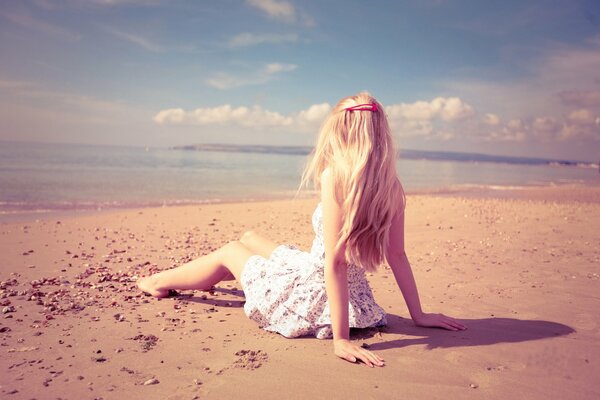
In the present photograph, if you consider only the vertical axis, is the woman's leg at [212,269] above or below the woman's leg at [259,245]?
Answer: below

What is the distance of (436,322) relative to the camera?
392cm

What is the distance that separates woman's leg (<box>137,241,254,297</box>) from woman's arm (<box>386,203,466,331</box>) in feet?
4.57

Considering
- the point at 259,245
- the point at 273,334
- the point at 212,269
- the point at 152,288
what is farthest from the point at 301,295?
the point at 152,288

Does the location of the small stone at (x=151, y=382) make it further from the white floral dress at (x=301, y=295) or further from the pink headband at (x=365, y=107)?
the pink headband at (x=365, y=107)

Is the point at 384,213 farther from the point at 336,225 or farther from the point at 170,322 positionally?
the point at 170,322

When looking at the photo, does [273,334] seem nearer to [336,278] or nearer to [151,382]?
[336,278]

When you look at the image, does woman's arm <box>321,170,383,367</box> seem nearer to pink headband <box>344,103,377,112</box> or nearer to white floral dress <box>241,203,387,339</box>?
white floral dress <box>241,203,387,339</box>

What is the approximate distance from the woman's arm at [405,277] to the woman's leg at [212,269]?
1.39m

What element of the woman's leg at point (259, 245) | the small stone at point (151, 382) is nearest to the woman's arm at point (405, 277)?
the woman's leg at point (259, 245)

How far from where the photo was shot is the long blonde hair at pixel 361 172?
3.12 m

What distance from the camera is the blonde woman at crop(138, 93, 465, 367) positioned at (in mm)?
3152

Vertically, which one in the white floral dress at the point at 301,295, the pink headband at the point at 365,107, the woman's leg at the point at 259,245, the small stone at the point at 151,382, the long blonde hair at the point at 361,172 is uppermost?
the pink headband at the point at 365,107

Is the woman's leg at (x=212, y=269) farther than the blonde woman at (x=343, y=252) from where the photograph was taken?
Yes

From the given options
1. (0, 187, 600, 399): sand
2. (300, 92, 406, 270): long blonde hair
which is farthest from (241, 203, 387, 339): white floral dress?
(300, 92, 406, 270): long blonde hair
